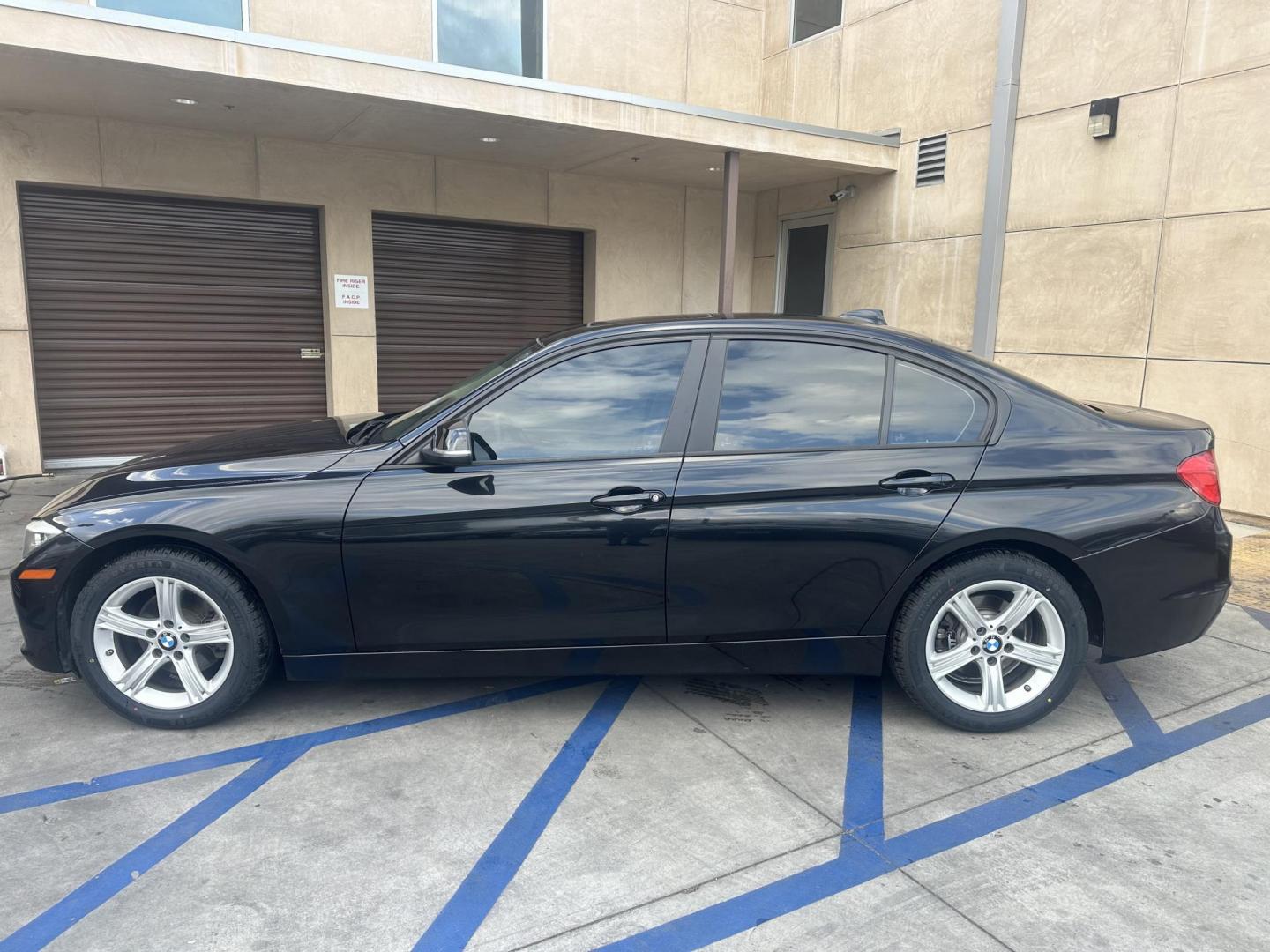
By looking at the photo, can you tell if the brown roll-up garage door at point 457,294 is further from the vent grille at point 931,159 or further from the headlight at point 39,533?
the headlight at point 39,533

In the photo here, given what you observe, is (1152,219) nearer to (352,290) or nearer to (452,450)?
(452,450)

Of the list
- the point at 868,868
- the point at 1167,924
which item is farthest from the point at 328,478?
the point at 1167,924

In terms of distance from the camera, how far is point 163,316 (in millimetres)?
9156

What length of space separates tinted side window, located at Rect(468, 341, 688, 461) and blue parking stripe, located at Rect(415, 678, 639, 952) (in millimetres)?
1144

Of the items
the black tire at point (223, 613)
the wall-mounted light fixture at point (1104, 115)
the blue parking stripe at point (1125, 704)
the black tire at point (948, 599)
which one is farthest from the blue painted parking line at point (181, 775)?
the wall-mounted light fixture at point (1104, 115)

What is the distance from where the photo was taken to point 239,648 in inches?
139

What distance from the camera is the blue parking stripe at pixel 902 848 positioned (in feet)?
8.29

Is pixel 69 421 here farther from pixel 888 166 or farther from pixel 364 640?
pixel 888 166

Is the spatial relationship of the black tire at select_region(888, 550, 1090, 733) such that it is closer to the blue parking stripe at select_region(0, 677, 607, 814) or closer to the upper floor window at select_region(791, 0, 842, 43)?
the blue parking stripe at select_region(0, 677, 607, 814)

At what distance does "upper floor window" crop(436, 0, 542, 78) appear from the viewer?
971cm

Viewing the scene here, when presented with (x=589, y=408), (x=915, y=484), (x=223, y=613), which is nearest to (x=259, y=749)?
(x=223, y=613)

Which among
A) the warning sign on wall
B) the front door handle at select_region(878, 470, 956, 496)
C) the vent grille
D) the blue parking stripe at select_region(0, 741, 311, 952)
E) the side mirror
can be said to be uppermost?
the vent grille

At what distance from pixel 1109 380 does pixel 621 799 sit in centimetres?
701

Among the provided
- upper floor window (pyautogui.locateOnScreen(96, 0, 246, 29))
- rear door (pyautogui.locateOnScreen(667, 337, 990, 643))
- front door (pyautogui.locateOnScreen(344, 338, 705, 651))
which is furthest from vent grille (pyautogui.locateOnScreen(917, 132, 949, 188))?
front door (pyautogui.locateOnScreen(344, 338, 705, 651))
